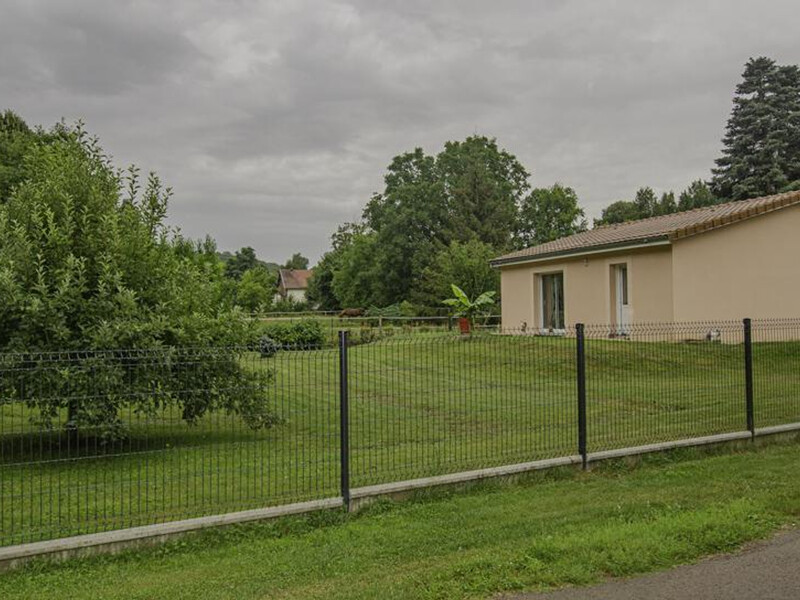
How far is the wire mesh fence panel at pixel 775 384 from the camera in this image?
9.52 m

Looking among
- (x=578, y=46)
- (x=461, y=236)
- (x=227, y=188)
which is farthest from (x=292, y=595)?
(x=461, y=236)

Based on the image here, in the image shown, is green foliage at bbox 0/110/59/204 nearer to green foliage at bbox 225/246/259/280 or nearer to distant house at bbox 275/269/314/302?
green foliage at bbox 225/246/259/280

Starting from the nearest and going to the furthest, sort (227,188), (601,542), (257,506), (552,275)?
(601,542) < (257,506) < (552,275) < (227,188)

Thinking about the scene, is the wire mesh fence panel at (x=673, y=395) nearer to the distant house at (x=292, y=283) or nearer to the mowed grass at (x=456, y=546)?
the mowed grass at (x=456, y=546)

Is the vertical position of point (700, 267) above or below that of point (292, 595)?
above

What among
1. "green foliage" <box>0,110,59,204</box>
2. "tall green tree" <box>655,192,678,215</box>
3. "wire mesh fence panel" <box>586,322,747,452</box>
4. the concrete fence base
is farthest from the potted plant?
"tall green tree" <box>655,192,678,215</box>

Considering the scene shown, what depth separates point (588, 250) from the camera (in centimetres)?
2062

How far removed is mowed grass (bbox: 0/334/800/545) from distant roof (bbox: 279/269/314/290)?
94.2 m

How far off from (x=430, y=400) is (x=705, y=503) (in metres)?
3.23

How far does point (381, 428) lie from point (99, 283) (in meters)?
3.70

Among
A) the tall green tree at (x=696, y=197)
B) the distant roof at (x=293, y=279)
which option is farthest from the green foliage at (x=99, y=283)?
the distant roof at (x=293, y=279)

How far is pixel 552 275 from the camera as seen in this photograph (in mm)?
23641

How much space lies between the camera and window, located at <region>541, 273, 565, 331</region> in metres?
23.2

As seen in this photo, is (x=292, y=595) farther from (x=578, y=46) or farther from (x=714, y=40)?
(x=714, y=40)
